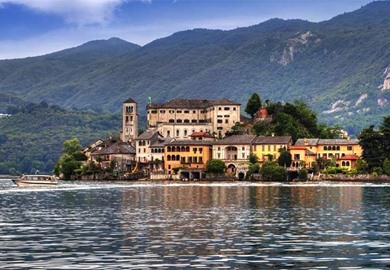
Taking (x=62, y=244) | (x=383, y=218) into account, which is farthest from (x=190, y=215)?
(x=62, y=244)

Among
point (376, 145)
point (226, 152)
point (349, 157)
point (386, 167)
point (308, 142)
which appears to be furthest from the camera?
→ point (226, 152)

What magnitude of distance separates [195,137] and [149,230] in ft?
457

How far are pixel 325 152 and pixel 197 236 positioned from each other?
129467mm

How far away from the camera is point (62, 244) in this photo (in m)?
45.3

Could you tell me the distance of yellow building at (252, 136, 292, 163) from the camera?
17438 centimetres

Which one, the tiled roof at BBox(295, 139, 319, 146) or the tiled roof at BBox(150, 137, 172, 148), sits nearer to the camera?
the tiled roof at BBox(295, 139, 319, 146)

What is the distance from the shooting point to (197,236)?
48.9 meters

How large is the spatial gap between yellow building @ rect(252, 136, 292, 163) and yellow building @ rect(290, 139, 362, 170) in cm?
190

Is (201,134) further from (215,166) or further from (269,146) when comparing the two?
(269,146)

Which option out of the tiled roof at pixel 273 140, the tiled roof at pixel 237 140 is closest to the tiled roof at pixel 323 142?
the tiled roof at pixel 273 140

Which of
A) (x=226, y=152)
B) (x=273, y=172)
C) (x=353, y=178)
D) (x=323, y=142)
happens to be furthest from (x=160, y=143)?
(x=353, y=178)

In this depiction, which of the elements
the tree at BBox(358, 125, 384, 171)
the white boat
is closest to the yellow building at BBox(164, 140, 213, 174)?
the tree at BBox(358, 125, 384, 171)

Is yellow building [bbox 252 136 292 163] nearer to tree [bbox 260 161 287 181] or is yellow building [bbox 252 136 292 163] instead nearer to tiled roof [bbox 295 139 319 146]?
tiled roof [bbox 295 139 319 146]

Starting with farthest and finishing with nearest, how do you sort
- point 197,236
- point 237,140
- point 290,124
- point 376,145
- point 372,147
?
1. point 290,124
2. point 237,140
3. point 372,147
4. point 376,145
5. point 197,236
